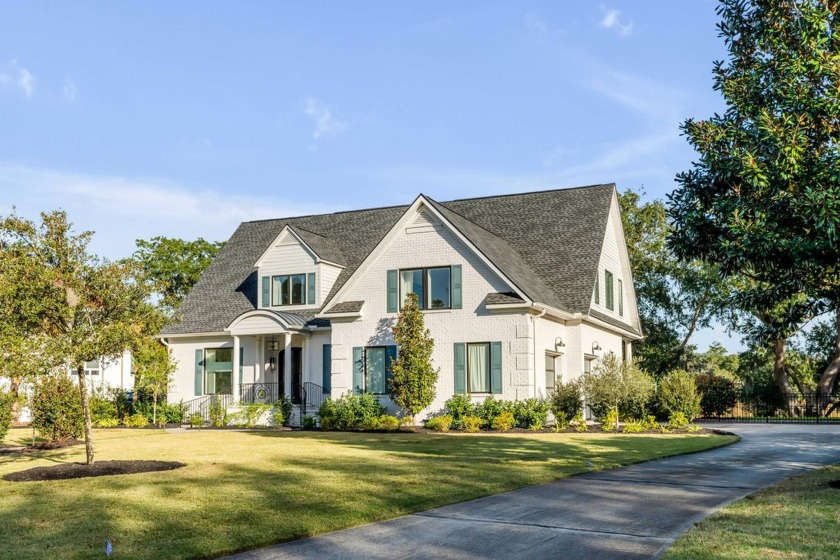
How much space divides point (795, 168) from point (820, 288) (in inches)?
99.1

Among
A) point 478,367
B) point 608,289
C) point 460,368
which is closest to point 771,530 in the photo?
point 478,367

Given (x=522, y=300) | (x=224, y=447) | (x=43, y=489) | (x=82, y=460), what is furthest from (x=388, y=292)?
(x=43, y=489)

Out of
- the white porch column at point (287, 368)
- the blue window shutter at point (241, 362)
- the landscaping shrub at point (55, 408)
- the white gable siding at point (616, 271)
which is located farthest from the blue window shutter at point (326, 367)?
the landscaping shrub at point (55, 408)

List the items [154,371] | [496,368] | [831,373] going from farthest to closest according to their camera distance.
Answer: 1. [831,373]
2. [154,371]
3. [496,368]

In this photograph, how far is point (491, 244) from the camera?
3005 cm

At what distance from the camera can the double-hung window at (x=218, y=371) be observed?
110 feet

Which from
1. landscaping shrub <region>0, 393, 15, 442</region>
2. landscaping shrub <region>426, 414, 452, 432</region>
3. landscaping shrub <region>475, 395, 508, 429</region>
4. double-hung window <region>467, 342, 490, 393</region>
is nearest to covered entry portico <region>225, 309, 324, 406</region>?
landscaping shrub <region>426, 414, 452, 432</region>

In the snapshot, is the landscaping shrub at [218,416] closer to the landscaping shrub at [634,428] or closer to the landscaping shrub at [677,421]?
the landscaping shrub at [634,428]

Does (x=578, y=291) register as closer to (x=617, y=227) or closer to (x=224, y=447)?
(x=617, y=227)

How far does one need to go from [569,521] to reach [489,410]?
672 inches

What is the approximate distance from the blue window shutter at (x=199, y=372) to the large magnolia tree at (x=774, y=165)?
2460cm

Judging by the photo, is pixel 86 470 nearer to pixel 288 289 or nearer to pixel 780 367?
pixel 288 289

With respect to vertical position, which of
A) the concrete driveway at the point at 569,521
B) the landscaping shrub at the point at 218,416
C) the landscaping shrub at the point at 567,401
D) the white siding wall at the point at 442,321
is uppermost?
the white siding wall at the point at 442,321

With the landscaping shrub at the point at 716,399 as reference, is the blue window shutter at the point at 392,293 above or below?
above
